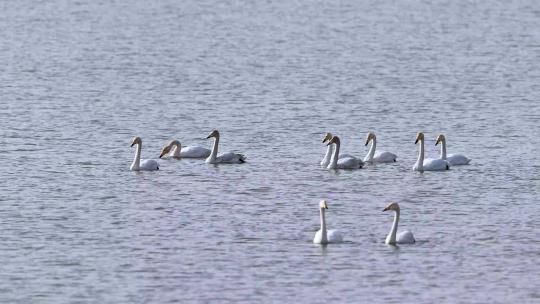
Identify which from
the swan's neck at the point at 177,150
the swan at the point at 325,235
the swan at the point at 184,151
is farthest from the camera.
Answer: the swan at the point at 184,151

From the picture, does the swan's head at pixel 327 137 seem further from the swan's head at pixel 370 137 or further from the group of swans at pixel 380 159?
the swan's head at pixel 370 137

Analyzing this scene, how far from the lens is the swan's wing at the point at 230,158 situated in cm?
4984

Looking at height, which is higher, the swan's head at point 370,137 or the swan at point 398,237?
the swan's head at point 370,137

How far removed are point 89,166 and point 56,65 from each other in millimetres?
33549

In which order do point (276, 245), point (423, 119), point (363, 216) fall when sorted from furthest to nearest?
point (423, 119) → point (363, 216) → point (276, 245)

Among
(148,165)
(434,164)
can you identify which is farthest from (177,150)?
(434,164)

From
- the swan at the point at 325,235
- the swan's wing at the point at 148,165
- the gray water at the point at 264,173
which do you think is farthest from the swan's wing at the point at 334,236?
the swan's wing at the point at 148,165

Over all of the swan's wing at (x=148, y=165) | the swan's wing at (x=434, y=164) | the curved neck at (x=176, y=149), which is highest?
the curved neck at (x=176, y=149)

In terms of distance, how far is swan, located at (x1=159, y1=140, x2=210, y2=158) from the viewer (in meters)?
51.4

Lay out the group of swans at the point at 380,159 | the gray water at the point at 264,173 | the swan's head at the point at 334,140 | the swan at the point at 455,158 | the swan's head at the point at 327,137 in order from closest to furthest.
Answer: the gray water at the point at 264,173
the group of swans at the point at 380,159
the swan at the point at 455,158
the swan's head at the point at 334,140
the swan's head at the point at 327,137

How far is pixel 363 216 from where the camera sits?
4109 centimetres

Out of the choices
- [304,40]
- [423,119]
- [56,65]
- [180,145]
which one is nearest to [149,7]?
[304,40]

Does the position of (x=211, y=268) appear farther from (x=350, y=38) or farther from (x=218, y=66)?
(x=350, y=38)

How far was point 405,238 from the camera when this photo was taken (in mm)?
37469
